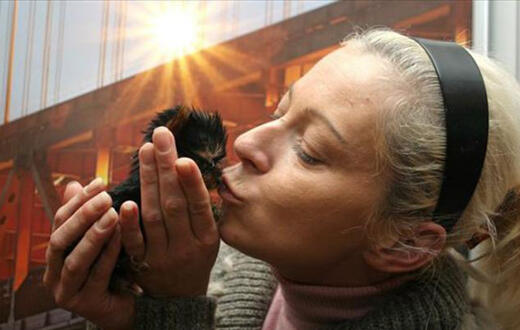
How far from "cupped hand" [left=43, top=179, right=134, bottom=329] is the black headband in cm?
40

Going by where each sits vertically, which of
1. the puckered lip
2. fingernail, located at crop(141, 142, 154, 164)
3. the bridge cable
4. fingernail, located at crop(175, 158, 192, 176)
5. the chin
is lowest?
the chin

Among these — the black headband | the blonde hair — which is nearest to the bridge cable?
the blonde hair

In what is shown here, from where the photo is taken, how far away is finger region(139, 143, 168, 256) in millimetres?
681

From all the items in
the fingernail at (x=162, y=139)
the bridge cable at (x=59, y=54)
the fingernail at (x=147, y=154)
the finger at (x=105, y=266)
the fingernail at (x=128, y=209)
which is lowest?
the finger at (x=105, y=266)

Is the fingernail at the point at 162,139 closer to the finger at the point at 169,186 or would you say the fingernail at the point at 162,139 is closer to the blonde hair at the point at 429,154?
the finger at the point at 169,186

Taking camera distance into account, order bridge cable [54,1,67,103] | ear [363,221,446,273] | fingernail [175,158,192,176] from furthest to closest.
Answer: bridge cable [54,1,67,103] < ear [363,221,446,273] < fingernail [175,158,192,176]

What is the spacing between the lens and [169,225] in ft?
2.34

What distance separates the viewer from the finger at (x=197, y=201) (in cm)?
66

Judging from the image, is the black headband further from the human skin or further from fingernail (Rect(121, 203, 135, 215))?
fingernail (Rect(121, 203, 135, 215))

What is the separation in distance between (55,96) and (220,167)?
366 millimetres

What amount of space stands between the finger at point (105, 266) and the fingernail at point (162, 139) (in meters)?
0.11

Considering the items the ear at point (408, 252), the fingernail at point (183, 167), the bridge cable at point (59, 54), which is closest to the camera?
the fingernail at point (183, 167)

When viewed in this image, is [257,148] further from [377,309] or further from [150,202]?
[377,309]

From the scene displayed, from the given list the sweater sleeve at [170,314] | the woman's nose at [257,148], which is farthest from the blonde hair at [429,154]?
the sweater sleeve at [170,314]
